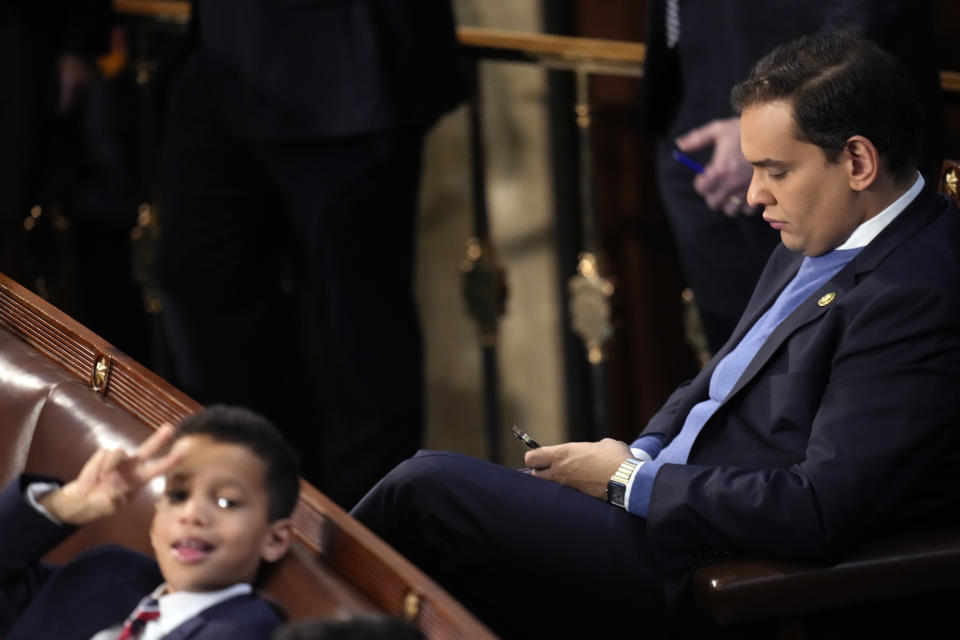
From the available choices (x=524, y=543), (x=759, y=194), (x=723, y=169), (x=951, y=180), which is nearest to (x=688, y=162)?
(x=723, y=169)

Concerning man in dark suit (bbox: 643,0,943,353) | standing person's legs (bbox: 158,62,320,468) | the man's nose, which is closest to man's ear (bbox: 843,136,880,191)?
the man's nose

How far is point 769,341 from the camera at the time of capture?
201 centimetres

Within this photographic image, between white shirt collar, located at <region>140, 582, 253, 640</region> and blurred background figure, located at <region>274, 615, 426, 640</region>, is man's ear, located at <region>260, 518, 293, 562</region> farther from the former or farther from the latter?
blurred background figure, located at <region>274, 615, 426, 640</region>

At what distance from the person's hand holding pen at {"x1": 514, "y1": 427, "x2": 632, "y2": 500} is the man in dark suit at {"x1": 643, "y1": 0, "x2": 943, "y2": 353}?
2.75ft

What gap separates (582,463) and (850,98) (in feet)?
1.80

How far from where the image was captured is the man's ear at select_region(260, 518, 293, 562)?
1.60 metres

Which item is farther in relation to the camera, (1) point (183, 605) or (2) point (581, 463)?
(2) point (581, 463)

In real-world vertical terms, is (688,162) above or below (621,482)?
above

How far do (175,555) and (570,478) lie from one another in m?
0.63

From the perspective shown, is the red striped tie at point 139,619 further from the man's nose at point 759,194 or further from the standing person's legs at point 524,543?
the man's nose at point 759,194

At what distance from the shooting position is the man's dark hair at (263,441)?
5.20 ft

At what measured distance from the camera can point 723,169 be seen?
9.04 ft

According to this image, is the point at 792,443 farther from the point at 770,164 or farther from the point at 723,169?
the point at 723,169

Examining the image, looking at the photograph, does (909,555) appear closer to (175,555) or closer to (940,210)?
(940,210)
